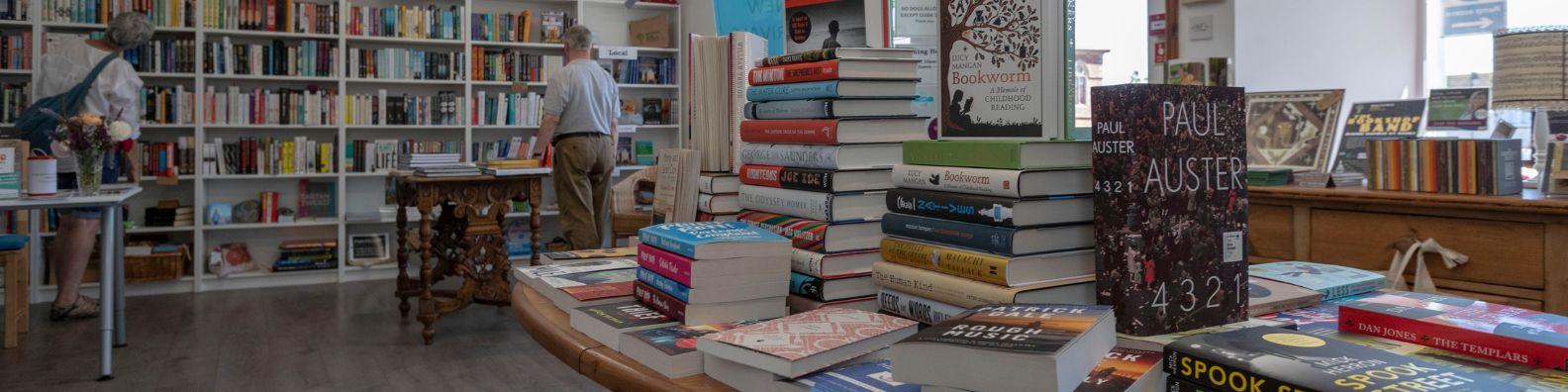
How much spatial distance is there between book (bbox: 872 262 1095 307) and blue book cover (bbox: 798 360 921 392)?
6.3 inches

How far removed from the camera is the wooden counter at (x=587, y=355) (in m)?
1.01

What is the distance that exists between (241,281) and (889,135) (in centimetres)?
573

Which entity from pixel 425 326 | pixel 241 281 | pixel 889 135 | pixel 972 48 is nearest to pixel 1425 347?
pixel 972 48

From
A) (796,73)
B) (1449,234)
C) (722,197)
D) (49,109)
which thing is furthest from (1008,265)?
(49,109)

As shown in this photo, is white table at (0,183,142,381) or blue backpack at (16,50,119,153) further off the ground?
blue backpack at (16,50,119,153)

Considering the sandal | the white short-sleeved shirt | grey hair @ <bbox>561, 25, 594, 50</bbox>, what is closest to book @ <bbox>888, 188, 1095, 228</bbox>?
grey hair @ <bbox>561, 25, 594, 50</bbox>

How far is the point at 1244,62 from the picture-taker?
13.8ft

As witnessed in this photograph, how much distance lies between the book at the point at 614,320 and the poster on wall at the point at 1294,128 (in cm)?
232

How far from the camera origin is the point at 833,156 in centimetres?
137

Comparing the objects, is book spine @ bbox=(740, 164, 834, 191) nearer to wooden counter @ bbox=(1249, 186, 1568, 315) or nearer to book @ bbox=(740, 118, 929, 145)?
book @ bbox=(740, 118, 929, 145)

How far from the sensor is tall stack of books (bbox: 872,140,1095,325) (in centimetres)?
107

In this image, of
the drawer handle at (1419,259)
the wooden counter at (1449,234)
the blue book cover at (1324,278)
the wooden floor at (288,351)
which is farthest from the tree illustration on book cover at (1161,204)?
the wooden floor at (288,351)

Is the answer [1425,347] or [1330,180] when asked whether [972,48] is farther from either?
[1330,180]

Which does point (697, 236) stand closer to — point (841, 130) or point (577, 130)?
point (841, 130)
